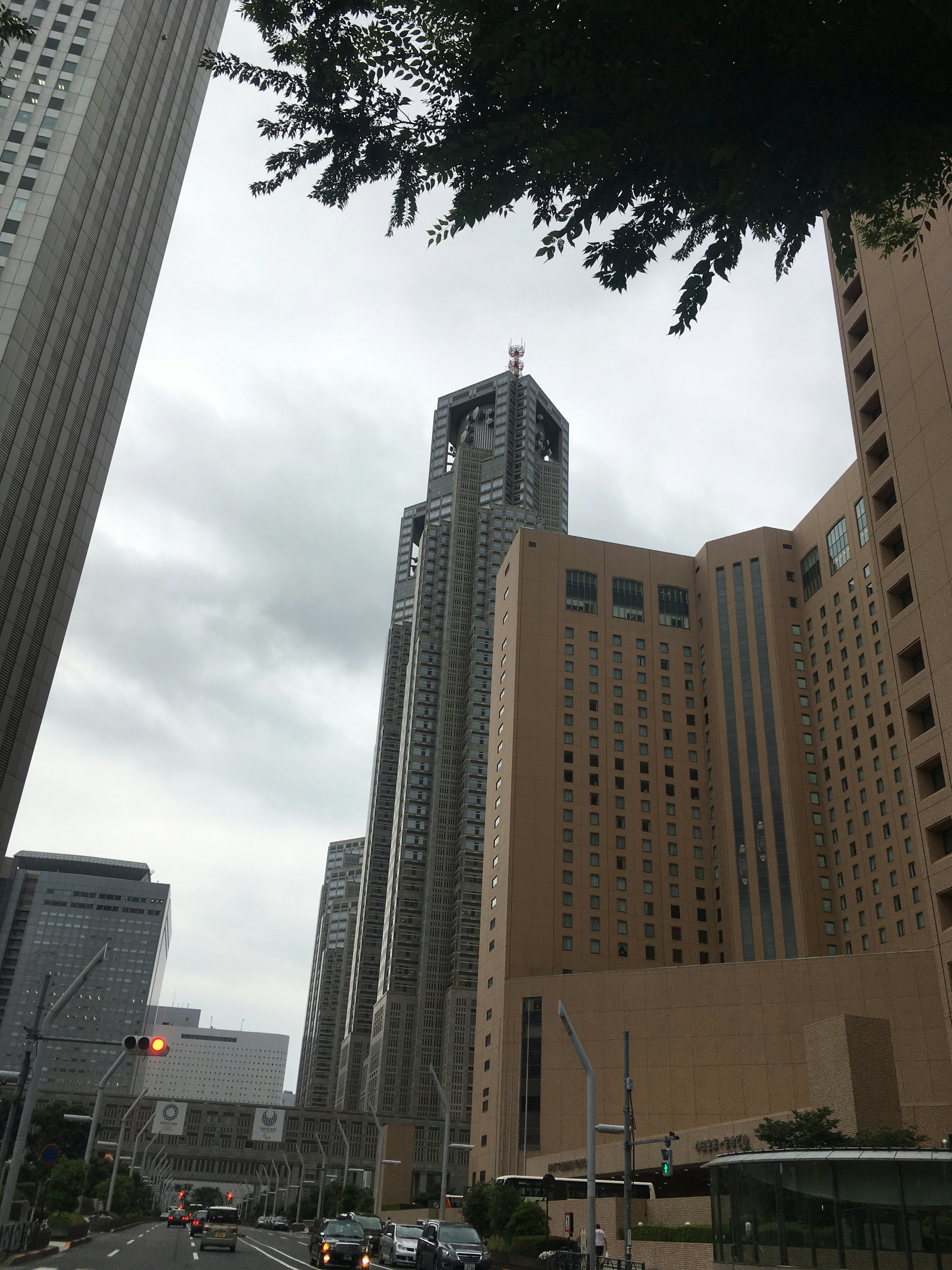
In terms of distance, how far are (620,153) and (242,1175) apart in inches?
5909

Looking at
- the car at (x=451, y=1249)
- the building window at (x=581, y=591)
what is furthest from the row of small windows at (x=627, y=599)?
the car at (x=451, y=1249)

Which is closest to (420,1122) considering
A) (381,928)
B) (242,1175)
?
(242,1175)

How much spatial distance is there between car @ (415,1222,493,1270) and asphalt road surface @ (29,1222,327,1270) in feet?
14.3

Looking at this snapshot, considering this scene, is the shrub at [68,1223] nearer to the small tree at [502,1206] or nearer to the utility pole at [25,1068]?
the utility pole at [25,1068]

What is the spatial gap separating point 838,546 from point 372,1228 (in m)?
78.9

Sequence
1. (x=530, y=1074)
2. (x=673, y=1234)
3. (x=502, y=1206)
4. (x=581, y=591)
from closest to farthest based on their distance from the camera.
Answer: (x=673, y=1234)
(x=502, y=1206)
(x=530, y=1074)
(x=581, y=591)

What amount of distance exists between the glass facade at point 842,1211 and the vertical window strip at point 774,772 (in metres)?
71.5

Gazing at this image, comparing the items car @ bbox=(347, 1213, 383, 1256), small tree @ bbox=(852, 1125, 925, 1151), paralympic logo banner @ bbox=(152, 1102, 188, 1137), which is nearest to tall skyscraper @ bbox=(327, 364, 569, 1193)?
paralympic logo banner @ bbox=(152, 1102, 188, 1137)

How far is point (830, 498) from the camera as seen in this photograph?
104562 millimetres

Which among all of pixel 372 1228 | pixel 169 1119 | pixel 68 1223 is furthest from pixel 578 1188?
pixel 169 1119

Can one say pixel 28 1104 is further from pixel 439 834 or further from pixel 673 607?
pixel 439 834

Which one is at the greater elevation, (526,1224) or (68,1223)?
(526,1224)

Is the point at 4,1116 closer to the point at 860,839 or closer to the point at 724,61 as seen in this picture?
the point at 860,839

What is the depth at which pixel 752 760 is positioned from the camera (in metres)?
101
